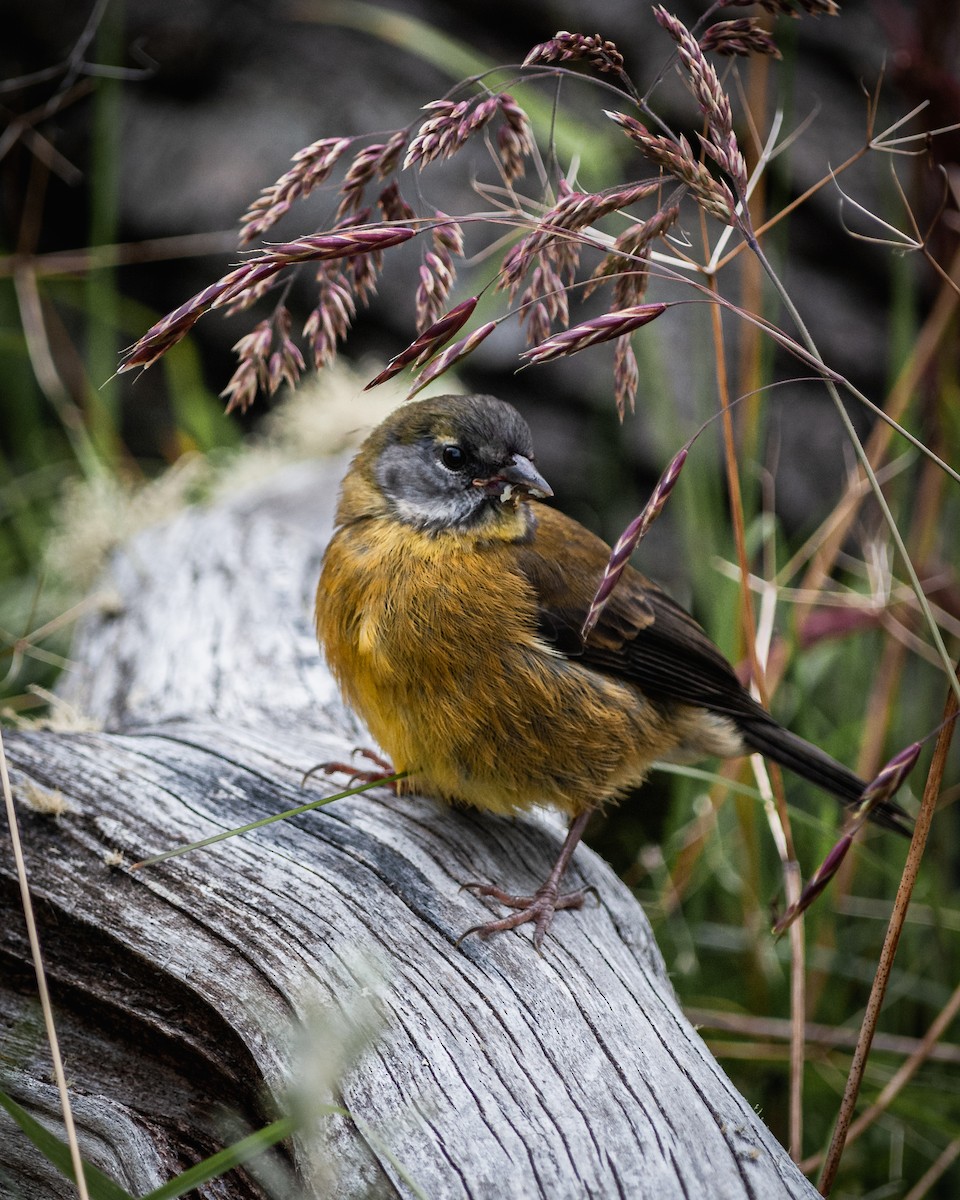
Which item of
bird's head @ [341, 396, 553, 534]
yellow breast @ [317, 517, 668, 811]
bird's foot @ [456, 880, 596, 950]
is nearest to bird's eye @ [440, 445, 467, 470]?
bird's head @ [341, 396, 553, 534]

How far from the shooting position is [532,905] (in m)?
2.66

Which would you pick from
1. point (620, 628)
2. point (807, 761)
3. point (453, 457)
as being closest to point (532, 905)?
point (620, 628)

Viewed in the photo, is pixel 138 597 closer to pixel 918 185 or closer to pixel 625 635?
pixel 625 635

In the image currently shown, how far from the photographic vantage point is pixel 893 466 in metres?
Result: 4.00

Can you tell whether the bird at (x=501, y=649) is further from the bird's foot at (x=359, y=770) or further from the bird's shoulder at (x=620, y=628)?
the bird's foot at (x=359, y=770)

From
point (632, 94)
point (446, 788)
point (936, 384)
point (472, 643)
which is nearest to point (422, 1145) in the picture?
point (446, 788)

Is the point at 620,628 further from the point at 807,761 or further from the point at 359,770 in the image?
the point at 359,770

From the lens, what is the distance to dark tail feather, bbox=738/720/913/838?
3.21 metres

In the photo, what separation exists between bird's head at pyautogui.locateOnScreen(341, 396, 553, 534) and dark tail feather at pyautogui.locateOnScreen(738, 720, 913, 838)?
3.04ft

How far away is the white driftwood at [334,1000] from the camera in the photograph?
1.97m

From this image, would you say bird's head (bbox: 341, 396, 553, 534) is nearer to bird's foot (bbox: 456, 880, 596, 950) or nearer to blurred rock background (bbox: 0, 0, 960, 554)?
bird's foot (bbox: 456, 880, 596, 950)

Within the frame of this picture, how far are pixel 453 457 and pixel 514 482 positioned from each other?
0.62 ft

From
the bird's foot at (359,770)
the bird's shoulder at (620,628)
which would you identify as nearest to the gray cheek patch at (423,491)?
the bird's shoulder at (620,628)

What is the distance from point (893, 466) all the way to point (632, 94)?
7.55ft
